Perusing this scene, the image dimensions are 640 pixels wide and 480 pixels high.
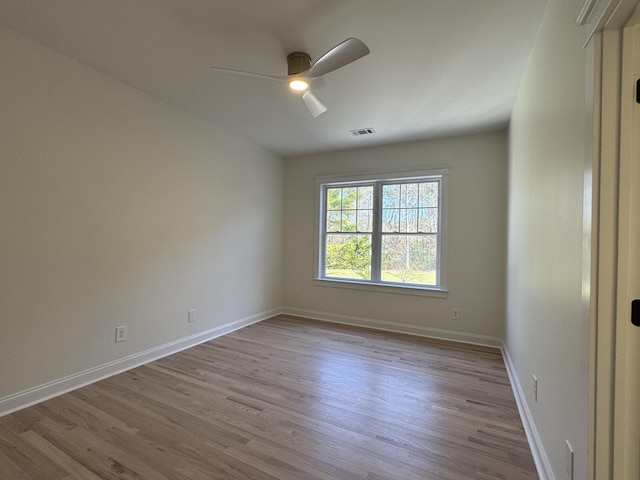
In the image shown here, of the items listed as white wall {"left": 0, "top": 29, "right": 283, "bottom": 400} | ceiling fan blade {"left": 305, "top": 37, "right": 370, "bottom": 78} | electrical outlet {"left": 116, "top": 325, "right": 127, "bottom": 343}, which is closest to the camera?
ceiling fan blade {"left": 305, "top": 37, "right": 370, "bottom": 78}

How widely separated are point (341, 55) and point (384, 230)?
9.25 ft

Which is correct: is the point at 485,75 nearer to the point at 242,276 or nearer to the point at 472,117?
the point at 472,117

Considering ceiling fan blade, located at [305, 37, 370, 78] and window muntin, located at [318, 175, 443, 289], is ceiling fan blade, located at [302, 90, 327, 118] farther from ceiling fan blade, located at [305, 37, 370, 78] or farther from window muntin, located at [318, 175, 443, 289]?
window muntin, located at [318, 175, 443, 289]

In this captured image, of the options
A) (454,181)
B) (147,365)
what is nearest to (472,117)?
(454,181)

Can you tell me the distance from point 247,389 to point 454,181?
3.34 meters

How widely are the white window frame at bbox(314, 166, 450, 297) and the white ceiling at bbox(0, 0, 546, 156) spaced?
865 millimetres

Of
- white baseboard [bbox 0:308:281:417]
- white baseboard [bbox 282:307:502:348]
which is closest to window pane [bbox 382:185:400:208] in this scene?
white baseboard [bbox 282:307:502:348]

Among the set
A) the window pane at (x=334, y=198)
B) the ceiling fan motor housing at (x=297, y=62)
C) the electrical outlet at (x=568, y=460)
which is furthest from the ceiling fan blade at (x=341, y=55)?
the window pane at (x=334, y=198)

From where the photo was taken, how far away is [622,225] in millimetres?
953

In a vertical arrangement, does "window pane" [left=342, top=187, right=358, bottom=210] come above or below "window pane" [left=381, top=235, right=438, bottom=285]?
above

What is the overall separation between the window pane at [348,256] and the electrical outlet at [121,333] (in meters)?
2.75

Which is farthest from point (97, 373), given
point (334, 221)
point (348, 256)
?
point (334, 221)

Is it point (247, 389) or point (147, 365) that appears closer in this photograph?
point (247, 389)

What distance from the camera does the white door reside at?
3.09 ft
